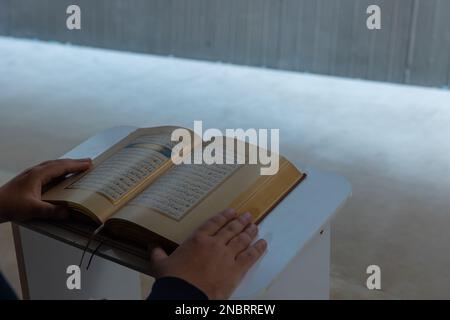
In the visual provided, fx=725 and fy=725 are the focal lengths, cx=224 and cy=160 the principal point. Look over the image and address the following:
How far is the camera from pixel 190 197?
44.5 inches

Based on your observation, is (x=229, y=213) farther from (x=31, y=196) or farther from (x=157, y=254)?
(x=31, y=196)

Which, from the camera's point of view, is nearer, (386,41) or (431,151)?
(431,151)

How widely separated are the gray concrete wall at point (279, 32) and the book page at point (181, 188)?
2860 millimetres

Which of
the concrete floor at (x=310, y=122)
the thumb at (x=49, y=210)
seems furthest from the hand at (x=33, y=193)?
the concrete floor at (x=310, y=122)

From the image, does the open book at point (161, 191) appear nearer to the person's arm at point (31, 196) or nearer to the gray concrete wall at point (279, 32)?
the person's arm at point (31, 196)

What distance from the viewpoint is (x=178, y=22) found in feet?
14.3

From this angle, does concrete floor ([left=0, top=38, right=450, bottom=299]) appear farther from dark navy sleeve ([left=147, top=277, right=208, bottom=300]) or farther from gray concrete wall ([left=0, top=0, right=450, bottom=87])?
dark navy sleeve ([left=147, top=277, right=208, bottom=300])

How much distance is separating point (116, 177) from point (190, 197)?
147mm

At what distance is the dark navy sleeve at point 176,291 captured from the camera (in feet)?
3.17

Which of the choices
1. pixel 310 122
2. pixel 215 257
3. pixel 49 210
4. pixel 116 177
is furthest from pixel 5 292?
pixel 310 122

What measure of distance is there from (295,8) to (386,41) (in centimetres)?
54

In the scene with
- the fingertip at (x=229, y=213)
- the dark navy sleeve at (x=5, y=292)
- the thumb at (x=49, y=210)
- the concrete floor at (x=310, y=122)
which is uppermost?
the fingertip at (x=229, y=213)

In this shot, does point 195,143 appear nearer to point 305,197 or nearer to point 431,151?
point 305,197
